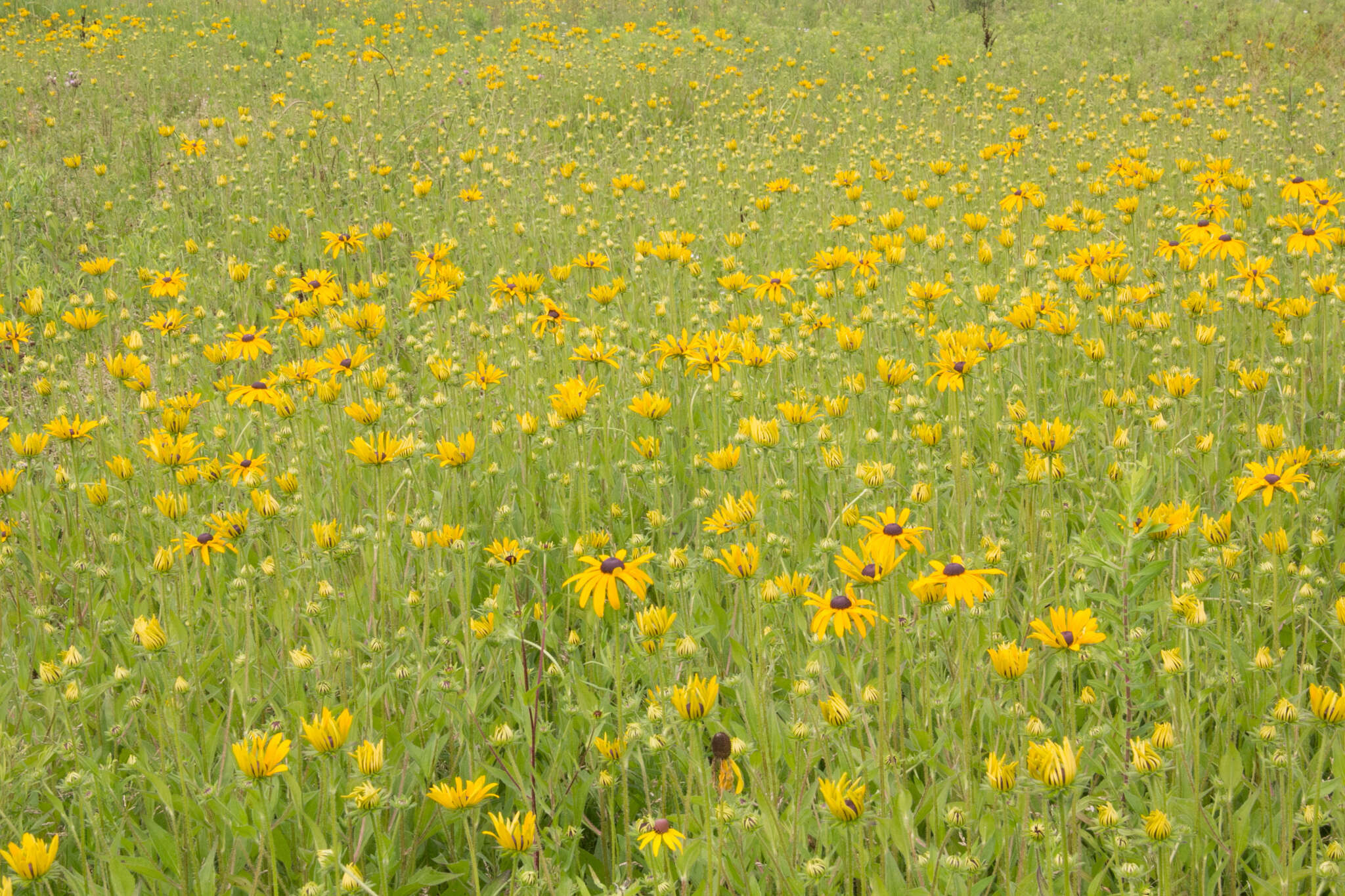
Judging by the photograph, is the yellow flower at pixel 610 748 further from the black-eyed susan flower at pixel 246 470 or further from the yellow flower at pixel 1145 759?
the black-eyed susan flower at pixel 246 470

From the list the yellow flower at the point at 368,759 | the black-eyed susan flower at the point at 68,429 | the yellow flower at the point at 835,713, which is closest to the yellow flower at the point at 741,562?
the yellow flower at the point at 835,713

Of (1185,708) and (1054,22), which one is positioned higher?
(1054,22)

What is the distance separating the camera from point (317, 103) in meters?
7.63

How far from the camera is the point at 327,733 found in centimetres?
152

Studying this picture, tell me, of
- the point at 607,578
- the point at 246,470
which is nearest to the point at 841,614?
the point at 607,578

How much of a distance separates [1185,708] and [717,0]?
579 inches

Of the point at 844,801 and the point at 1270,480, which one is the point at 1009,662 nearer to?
the point at 844,801

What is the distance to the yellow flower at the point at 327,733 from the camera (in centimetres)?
150

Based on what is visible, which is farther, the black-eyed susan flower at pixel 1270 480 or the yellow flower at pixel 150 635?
the black-eyed susan flower at pixel 1270 480

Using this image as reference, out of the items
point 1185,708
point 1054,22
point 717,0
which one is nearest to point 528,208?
point 1185,708

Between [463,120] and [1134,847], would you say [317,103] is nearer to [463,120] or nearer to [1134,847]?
[463,120]

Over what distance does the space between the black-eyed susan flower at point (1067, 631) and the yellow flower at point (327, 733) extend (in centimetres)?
111

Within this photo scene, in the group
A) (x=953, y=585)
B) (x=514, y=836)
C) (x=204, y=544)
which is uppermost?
(x=953, y=585)

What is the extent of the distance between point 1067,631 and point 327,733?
119cm
